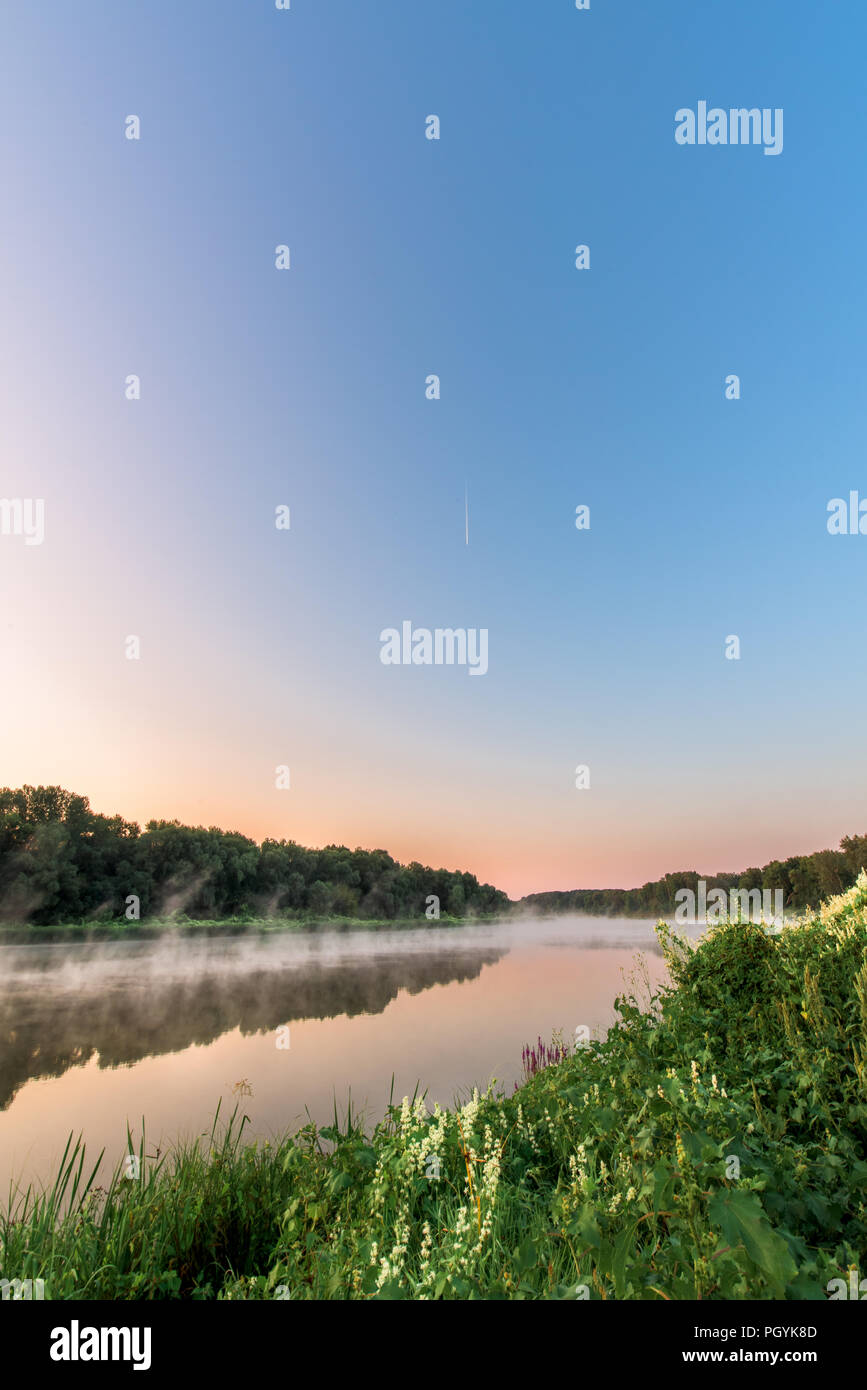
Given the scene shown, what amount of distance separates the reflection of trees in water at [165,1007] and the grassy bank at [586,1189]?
5.98 m

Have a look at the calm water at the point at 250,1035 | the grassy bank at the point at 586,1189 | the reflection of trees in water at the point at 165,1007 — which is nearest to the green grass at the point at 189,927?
the calm water at the point at 250,1035

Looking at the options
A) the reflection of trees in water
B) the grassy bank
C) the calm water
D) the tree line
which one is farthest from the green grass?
the grassy bank

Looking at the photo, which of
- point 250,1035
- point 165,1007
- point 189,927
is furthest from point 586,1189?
point 189,927

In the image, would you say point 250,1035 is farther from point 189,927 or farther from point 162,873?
point 162,873

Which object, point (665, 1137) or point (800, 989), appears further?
point (800, 989)

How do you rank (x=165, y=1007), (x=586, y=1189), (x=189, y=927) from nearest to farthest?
1. (x=586, y=1189)
2. (x=165, y=1007)
3. (x=189, y=927)

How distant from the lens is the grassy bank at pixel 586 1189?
2484 mm

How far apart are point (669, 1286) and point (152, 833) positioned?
59.0m

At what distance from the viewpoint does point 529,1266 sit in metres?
2.47

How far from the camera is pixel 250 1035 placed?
42.8ft

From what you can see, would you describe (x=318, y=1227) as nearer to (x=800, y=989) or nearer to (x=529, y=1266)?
(x=529, y=1266)

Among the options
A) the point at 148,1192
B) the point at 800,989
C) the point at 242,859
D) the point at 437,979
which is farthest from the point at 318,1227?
the point at 242,859

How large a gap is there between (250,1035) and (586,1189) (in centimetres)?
1187
